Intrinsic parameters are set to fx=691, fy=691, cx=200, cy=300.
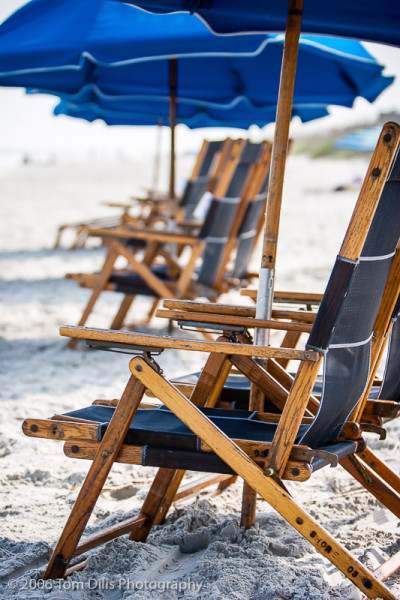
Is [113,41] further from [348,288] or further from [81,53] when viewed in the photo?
[348,288]

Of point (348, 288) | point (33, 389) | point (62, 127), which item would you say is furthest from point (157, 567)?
point (62, 127)

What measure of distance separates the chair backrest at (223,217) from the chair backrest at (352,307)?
2.77 metres

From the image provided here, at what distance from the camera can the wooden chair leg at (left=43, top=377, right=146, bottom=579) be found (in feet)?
6.44

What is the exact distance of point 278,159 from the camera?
2.40 metres

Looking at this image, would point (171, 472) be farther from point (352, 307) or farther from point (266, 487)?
point (352, 307)

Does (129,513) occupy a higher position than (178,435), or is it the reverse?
(178,435)

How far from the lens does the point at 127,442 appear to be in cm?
202

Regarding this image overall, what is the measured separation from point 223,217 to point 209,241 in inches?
7.8

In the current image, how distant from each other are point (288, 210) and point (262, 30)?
13.5m

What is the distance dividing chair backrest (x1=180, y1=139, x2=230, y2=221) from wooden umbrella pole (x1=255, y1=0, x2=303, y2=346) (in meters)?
4.99

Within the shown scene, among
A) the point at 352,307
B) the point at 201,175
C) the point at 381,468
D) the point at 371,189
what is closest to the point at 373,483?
the point at 381,468

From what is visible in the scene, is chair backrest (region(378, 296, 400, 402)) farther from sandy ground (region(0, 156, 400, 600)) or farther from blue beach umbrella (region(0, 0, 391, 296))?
blue beach umbrella (region(0, 0, 391, 296))

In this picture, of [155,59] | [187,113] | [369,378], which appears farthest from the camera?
[187,113]

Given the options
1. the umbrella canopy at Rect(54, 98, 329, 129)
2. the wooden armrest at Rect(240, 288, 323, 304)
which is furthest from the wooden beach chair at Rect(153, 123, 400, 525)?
the umbrella canopy at Rect(54, 98, 329, 129)
